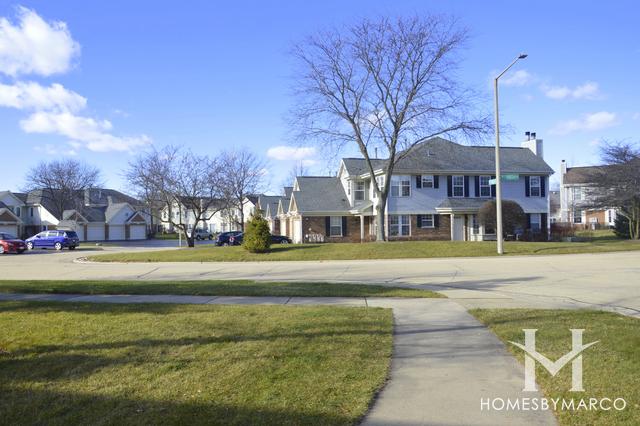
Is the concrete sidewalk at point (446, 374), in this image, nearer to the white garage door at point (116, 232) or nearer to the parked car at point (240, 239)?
the parked car at point (240, 239)

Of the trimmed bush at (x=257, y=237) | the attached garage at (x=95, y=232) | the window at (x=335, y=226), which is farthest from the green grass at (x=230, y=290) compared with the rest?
the attached garage at (x=95, y=232)

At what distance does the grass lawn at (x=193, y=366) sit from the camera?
478 centimetres

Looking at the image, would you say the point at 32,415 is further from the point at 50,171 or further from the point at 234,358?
the point at 50,171

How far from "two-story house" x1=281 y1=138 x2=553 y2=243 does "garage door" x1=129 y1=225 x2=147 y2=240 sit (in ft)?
125

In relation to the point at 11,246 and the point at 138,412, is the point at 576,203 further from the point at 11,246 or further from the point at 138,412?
the point at 138,412

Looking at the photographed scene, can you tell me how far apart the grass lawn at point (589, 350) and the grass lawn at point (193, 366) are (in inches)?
69.6

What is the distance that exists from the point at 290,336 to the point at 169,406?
275 centimetres

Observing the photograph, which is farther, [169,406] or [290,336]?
[290,336]

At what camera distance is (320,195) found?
45250 mm

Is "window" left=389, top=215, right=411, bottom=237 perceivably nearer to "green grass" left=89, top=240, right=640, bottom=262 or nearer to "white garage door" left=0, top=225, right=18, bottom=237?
"green grass" left=89, top=240, right=640, bottom=262

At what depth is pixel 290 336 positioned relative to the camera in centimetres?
745

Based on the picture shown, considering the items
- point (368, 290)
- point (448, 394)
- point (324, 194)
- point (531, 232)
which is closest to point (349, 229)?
point (324, 194)

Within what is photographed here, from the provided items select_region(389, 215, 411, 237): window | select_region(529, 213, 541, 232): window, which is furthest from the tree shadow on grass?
select_region(529, 213, 541, 232): window

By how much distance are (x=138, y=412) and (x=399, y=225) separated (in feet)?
122
